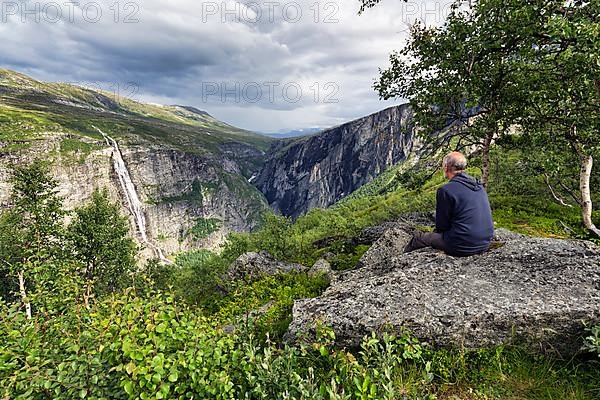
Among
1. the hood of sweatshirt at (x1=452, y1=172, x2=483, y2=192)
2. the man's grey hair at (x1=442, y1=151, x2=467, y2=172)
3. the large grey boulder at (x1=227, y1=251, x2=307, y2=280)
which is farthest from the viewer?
the large grey boulder at (x1=227, y1=251, x2=307, y2=280)

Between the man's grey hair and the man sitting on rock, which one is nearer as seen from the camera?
the man sitting on rock

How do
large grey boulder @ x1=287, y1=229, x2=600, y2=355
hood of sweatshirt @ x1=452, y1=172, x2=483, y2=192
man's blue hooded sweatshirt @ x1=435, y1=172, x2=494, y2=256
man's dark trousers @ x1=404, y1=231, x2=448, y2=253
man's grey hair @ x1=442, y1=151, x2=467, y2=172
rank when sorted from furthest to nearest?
1. man's dark trousers @ x1=404, y1=231, x2=448, y2=253
2. man's grey hair @ x1=442, y1=151, x2=467, y2=172
3. hood of sweatshirt @ x1=452, y1=172, x2=483, y2=192
4. man's blue hooded sweatshirt @ x1=435, y1=172, x2=494, y2=256
5. large grey boulder @ x1=287, y1=229, x2=600, y2=355

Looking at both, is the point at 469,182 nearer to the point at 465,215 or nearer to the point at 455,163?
the point at 455,163

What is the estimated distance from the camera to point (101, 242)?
1816 inches

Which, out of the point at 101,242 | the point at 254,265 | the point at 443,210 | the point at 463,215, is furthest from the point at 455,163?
the point at 101,242

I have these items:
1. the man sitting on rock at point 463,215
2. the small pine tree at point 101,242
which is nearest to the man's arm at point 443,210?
the man sitting on rock at point 463,215

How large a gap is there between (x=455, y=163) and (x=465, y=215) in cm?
162

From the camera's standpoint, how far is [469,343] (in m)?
5.99

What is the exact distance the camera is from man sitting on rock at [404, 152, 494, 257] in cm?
805

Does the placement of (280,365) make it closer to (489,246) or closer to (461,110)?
(489,246)

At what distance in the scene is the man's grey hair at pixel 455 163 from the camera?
8688mm

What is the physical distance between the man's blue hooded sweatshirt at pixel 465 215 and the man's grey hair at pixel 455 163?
32cm

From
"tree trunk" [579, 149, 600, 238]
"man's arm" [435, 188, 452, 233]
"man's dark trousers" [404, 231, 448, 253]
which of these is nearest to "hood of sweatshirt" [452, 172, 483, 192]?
"man's arm" [435, 188, 452, 233]

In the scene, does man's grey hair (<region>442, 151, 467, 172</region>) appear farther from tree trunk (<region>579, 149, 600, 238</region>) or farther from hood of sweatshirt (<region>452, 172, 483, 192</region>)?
tree trunk (<region>579, 149, 600, 238</region>)
